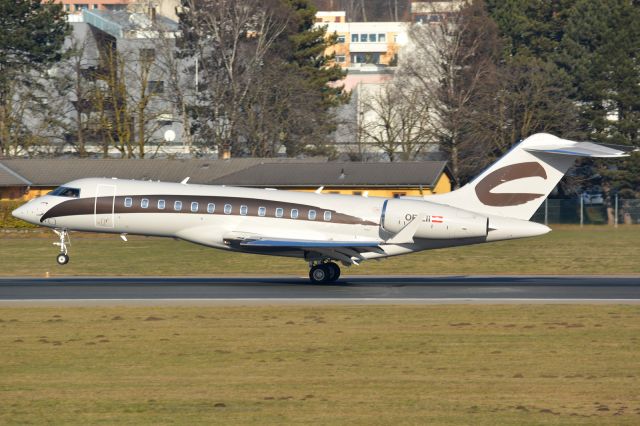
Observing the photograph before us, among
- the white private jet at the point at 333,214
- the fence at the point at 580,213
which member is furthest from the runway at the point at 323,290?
the fence at the point at 580,213

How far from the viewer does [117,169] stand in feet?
221

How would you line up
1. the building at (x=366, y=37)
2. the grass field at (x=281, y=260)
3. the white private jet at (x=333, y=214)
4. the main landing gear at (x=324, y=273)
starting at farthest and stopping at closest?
1. the building at (x=366, y=37)
2. the grass field at (x=281, y=260)
3. the main landing gear at (x=324, y=273)
4. the white private jet at (x=333, y=214)

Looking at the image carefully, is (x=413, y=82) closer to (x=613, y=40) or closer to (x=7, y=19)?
(x=613, y=40)

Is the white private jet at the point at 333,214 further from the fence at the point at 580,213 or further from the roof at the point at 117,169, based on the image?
the fence at the point at 580,213

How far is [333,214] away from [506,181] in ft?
17.2

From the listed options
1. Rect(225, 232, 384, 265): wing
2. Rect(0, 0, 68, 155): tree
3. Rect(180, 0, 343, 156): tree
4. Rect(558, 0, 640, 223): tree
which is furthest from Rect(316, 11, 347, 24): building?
Rect(225, 232, 384, 265): wing

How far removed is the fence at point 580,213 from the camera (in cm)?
6720

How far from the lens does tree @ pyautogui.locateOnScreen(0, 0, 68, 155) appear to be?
80.4m

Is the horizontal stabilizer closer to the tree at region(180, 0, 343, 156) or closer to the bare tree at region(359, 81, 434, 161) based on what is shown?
the bare tree at region(359, 81, 434, 161)

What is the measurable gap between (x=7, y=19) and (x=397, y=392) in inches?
2781

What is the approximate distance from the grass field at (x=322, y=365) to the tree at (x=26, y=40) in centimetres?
5825

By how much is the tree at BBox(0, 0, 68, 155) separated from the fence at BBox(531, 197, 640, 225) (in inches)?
1507

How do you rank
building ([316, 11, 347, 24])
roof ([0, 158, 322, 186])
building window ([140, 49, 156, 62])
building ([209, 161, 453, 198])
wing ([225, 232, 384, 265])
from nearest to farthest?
wing ([225, 232, 384, 265]) < building ([209, 161, 453, 198]) < roof ([0, 158, 322, 186]) < building window ([140, 49, 156, 62]) < building ([316, 11, 347, 24])

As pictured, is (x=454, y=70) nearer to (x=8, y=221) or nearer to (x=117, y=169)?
(x=117, y=169)
